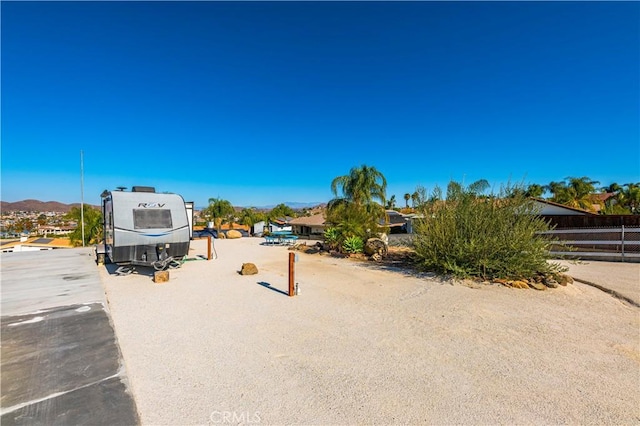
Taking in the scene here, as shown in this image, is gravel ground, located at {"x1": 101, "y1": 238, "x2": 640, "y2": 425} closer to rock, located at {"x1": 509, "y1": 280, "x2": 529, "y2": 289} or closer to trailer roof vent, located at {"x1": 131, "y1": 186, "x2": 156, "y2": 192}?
rock, located at {"x1": 509, "y1": 280, "x2": 529, "y2": 289}

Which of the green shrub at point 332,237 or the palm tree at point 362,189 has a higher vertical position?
the palm tree at point 362,189

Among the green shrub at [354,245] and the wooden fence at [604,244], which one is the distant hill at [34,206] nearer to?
the green shrub at [354,245]

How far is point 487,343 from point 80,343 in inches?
224

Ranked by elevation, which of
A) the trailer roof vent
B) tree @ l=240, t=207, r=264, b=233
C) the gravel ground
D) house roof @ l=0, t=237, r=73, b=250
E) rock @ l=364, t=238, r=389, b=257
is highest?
the trailer roof vent

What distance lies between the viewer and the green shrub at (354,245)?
12480 mm

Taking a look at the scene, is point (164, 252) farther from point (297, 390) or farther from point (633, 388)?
point (633, 388)

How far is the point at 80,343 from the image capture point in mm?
4016

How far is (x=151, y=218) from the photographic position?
9180 mm

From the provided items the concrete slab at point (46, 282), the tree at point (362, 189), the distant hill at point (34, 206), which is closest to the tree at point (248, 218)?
the tree at point (362, 189)

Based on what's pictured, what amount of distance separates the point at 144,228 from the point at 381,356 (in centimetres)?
819

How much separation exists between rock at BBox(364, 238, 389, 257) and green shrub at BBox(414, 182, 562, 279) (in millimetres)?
2788

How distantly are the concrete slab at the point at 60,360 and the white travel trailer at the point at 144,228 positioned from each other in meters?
1.77

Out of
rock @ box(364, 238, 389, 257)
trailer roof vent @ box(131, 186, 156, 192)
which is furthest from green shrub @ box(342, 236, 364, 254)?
trailer roof vent @ box(131, 186, 156, 192)

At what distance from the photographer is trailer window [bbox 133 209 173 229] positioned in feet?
29.2
